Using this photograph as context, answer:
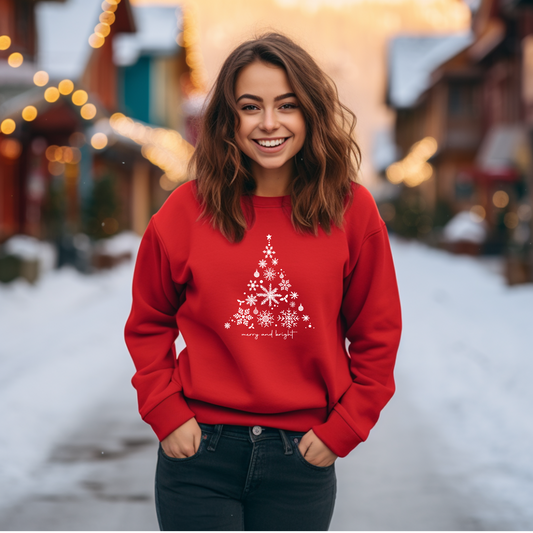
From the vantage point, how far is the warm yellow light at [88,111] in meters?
16.0

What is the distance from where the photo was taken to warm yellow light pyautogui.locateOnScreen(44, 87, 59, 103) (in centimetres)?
1470

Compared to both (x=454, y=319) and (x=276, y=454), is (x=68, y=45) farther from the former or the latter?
(x=276, y=454)

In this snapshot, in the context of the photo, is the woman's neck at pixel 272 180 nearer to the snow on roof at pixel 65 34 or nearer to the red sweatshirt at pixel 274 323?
the red sweatshirt at pixel 274 323

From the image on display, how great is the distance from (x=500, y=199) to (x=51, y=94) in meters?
18.0

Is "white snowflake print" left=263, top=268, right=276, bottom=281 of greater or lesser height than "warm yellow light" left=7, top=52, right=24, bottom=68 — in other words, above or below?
above

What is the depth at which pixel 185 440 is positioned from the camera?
6.51 feet

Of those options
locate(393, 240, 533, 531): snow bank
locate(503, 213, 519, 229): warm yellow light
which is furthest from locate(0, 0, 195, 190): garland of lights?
locate(503, 213, 519, 229): warm yellow light

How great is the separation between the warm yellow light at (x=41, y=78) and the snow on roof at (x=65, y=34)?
1.49 m

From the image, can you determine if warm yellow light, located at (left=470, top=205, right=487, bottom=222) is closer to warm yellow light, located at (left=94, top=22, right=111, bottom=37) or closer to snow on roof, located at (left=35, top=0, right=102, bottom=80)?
warm yellow light, located at (left=94, top=22, right=111, bottom=37)

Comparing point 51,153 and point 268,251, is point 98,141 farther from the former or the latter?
point 268,251

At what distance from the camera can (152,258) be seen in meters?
2.11

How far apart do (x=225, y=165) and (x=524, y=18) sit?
1817cm


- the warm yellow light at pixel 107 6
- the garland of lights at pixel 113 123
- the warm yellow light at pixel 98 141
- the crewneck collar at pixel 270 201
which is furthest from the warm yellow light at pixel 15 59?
the crewneck collar at pixel 270 201

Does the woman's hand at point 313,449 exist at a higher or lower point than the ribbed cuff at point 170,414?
lower
